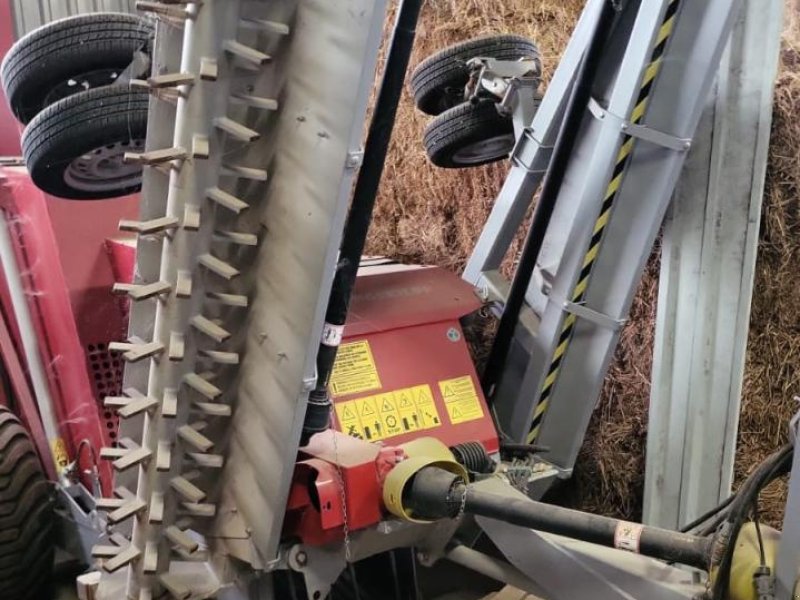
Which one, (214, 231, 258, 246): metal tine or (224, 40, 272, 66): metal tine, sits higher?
(224, 40, 272, 66): metal tine

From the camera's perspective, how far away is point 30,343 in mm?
2535

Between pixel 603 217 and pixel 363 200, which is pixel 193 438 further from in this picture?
pixel 603 217

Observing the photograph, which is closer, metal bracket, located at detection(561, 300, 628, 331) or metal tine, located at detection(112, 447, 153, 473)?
metal tine, located at detection(112, 447, 153, 473)

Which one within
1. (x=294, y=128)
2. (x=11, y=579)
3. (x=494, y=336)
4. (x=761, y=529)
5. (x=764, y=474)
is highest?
(x=294, y=128)

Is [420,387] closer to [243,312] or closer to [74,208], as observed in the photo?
[243,312]

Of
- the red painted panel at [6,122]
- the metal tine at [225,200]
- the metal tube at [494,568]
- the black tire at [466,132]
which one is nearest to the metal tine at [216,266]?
the metal tine at [225,200]

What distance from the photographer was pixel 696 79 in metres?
2.01

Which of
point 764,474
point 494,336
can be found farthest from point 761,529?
point 494,336

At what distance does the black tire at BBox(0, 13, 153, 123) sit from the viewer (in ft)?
6.61

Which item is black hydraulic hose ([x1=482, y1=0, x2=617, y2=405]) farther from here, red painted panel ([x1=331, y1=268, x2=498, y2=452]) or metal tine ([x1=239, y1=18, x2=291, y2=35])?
metal tine ([x1=239, y1=18, x2=291, y2=35])

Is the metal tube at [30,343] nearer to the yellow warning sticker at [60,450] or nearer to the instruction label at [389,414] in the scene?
the yellow warning sticker at [60,450]

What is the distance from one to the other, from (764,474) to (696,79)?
3.47ft

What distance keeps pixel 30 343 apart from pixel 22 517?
1.65 ft

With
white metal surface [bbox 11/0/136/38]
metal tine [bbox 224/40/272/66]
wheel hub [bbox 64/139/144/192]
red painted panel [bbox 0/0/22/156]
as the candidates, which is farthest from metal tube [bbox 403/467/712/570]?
white metal surface [bbox 11/0/136/38]
